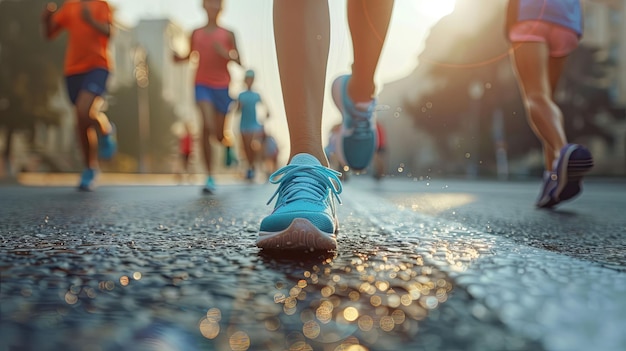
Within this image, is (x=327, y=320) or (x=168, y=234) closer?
(x=327, y=320)

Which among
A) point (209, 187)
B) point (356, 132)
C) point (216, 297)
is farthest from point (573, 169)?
point (209, 187)

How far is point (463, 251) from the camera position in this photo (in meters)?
1.54

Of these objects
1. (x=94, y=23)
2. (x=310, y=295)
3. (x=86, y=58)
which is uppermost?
(x=94, y=23)

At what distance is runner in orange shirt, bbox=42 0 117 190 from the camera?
650 cm

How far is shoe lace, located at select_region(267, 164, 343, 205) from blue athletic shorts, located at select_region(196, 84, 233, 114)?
5.59 meters

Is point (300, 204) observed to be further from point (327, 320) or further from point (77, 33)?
point (77, 33)

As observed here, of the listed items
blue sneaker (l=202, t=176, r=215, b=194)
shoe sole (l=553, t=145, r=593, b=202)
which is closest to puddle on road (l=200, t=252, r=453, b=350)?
shoe sole (l=553, t=145, r=593, b=202)

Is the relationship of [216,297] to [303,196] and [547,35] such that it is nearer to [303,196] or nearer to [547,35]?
[303,196]

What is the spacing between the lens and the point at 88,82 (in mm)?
6504

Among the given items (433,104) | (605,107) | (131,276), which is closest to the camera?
(131,276)

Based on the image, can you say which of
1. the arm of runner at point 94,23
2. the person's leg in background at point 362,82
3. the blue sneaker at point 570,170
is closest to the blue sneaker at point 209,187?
the arm of runner at point 94,23

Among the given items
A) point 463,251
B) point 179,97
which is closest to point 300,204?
point 463,251

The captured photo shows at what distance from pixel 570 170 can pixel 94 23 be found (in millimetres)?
5111

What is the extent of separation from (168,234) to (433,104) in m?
33.4
